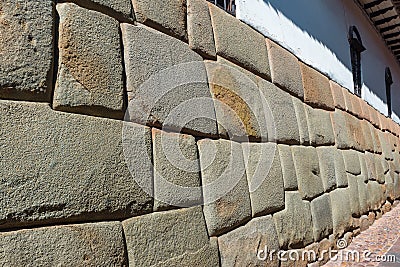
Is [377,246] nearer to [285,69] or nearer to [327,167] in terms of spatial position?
[327,167]

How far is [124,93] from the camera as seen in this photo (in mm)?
1339

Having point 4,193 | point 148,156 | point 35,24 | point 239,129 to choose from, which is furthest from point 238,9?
point 4,193

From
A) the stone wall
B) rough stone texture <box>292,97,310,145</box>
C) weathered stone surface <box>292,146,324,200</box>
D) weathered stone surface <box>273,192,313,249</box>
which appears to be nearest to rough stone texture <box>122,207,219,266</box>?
the stone wall

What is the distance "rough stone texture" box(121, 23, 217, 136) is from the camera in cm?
139

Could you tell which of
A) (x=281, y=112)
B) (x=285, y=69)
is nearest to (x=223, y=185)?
(x=281, y=112)

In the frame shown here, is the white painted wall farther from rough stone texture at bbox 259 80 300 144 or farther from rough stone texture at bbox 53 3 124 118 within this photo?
rough stone texture at bbox 53 3 124 118

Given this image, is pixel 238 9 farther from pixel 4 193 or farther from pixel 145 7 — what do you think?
pixel 4 193

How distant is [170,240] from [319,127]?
2.05 meters

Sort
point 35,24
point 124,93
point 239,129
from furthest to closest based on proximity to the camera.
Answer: point 239,129 → point 124,93 → point 35,24

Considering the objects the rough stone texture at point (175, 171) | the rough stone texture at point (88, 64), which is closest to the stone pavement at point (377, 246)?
the rough stone texture at point (175, 171)

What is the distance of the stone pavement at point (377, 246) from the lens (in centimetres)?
280

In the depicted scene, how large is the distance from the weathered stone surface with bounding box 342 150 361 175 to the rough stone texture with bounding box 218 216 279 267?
184 cm

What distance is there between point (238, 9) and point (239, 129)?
2.66ft

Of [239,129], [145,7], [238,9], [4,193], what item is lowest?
[4,193]
